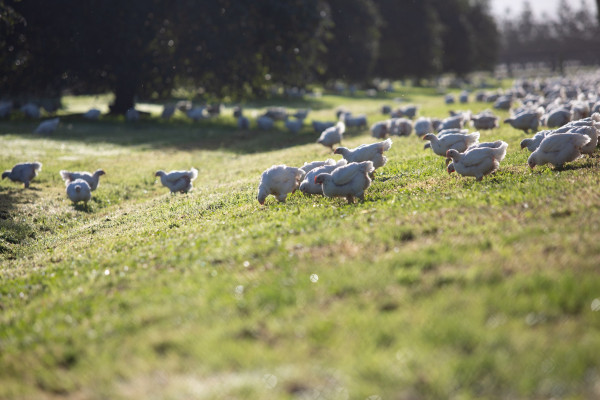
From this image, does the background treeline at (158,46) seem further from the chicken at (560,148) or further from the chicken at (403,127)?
the chicken at (560,148)

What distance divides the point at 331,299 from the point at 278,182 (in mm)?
5468

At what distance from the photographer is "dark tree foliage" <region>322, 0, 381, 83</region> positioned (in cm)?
5275

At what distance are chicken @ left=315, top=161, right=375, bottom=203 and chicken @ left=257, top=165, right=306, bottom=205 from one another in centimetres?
117

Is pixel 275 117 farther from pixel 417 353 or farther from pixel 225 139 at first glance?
pixel 417 353

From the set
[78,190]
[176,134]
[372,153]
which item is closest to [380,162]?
[372,153]

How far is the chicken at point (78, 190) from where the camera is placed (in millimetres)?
14836

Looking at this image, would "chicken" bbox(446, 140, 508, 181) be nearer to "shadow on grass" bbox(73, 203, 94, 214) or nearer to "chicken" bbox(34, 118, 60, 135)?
"shadow on grass" bbox(73, 203, 94, 214)

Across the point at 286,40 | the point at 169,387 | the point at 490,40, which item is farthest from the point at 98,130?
the point at 490,40

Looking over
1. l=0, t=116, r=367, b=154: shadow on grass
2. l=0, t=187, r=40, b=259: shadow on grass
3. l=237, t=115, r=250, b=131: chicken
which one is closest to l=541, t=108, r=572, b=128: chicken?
l=0, t=116, r=367, b=154: shadow on grass

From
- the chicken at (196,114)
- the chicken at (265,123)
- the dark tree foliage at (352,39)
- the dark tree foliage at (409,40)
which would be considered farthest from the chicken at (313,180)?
the dark tree foliage at (409,40)

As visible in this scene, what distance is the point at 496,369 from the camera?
14.9 feet

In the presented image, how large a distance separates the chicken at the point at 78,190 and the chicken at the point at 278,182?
6.15 metres

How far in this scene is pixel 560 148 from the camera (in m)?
10.8

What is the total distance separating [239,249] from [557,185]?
5.55 m
